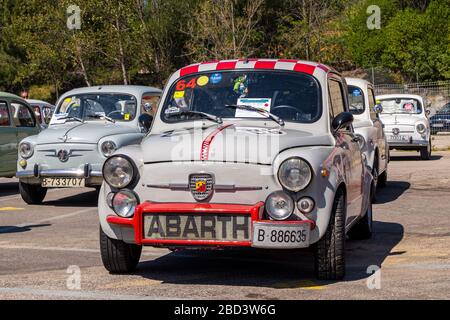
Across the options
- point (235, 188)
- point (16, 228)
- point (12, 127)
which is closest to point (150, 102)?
point (12, 127)

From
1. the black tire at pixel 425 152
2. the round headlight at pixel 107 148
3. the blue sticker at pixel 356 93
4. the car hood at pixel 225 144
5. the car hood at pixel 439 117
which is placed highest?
the car hood at pixel 225 144

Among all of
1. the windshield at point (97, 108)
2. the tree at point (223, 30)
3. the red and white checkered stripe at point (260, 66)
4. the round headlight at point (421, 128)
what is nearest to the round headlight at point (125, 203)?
the red and white checkered stripe at point (260, 66)

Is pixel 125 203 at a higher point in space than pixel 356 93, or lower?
lower

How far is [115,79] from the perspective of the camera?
49.4 metres

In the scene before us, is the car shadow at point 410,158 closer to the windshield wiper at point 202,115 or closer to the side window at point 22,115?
the side window at point 22,115

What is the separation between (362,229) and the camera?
9125 mm

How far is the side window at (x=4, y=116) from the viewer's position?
15.3 meters

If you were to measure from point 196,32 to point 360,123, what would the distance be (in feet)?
99.7

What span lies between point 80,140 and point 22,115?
3.53 metres

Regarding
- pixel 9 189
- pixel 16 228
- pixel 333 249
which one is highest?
pixel 333 249

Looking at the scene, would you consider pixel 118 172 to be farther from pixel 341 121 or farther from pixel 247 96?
pixel 341 121

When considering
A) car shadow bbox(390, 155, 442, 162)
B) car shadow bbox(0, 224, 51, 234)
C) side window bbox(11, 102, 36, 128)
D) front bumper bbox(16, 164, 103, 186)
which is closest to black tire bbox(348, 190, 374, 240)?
car shadow bbox(0, 224, 51, 234)

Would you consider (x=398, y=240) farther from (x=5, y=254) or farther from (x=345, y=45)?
(x=345, y=45)

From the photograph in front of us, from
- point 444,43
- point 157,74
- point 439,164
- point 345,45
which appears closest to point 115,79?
point 157,74
